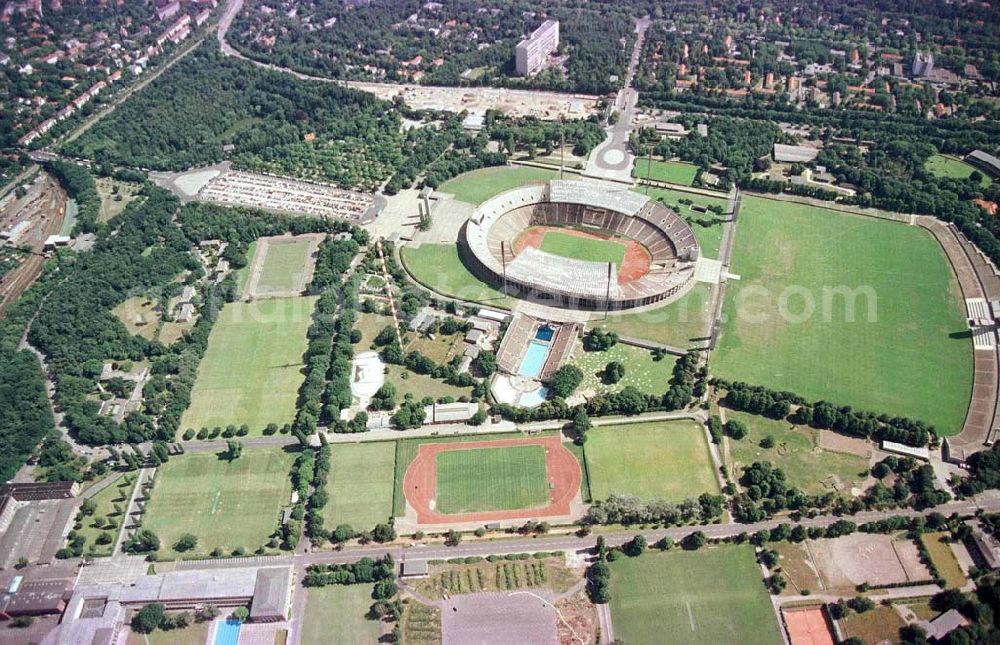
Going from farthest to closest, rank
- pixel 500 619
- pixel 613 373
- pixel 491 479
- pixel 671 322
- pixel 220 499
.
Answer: pixel 671 322 < pixel 613 373 < pixel 491 479 < pixel 220 499 < pixel 500 619

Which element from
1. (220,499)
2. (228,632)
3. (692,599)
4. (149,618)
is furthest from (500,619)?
(220,499)

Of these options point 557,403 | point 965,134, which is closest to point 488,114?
point 557,403

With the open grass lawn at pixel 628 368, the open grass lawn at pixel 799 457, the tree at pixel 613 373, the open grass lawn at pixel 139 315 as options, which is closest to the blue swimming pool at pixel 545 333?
the open grass lawn at pixel 628 368

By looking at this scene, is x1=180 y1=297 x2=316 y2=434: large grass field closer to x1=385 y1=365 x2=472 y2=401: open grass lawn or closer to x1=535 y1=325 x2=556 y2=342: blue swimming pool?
x1=385 y1=365 x2=472 y2=401: open grass lawn

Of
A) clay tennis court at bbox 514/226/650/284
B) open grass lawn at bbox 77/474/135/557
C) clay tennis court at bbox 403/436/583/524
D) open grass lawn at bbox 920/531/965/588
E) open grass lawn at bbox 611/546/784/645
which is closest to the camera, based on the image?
open grass lawn at bbox 611/546/784/645

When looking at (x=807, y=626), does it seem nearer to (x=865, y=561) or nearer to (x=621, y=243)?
(x=865, y=561)

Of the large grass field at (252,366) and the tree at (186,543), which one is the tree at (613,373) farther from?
the tree at (186,543)

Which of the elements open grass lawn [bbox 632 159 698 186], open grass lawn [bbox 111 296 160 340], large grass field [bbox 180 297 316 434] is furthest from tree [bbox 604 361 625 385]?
open grass lawn [bbox 111 296 160 340]
